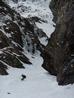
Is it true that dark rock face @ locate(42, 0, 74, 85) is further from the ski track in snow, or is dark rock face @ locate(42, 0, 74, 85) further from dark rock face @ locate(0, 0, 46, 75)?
dark rock face @ locate(0, 0, 46, 75)

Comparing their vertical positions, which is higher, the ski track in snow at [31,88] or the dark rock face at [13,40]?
the dark rock face at [13,40]

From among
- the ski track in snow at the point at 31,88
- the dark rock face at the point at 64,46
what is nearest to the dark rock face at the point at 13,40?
the ski track in snow at the point at 31,88

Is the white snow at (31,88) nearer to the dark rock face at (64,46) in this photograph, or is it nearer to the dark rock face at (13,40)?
the dark rock face at (64,46)

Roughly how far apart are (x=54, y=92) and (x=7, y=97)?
4.64 m

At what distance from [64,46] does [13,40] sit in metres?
26.3

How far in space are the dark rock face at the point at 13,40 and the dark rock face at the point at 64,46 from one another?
27.1ft

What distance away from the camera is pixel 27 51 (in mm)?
59625

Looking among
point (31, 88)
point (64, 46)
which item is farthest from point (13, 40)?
point (31, 88)

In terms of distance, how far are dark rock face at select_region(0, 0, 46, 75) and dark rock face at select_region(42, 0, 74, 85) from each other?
8250 millimetres

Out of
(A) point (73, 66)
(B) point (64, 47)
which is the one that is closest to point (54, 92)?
(A) point (73, 66)

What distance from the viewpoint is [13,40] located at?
187 ft

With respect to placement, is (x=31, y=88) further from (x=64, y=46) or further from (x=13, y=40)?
(x=13, y=40)

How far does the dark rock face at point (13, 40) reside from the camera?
46.0m

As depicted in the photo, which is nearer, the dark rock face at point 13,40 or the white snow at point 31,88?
the white snow at point 31,88
